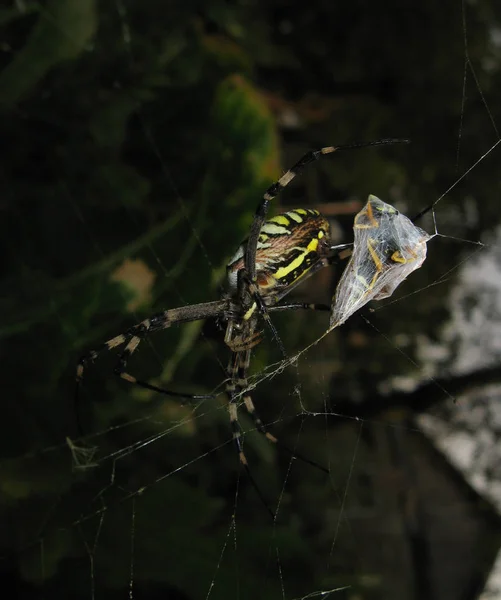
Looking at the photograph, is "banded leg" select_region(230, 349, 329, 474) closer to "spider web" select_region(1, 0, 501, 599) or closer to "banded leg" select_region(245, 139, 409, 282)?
"spider web" select_region(1, 0, 501, 599)

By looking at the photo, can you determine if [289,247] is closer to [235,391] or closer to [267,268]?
[267,268]

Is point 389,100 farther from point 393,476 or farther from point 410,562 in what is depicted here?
point 410,562

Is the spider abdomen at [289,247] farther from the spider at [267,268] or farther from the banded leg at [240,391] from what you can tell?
the banded leg at [240,391]

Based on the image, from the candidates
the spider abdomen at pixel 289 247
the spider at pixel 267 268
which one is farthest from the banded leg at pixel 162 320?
the spider abdomen at pixel 289 247

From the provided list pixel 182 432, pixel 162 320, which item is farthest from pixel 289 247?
pixel 182 432

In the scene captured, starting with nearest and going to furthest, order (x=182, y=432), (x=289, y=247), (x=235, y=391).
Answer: (x=289, y=247), (x=235, y=391), (x=182, y=432)

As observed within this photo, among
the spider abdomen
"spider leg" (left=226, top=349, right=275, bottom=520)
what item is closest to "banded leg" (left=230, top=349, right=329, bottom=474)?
"spider leg" (left=226, top=349, right=275, bottom=520)

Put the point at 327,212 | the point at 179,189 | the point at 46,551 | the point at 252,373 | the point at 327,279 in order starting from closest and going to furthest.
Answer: the point at 252,373 → the point at 46,551 → the point at 179,189 → the point at 327,212 → the point at 327,279

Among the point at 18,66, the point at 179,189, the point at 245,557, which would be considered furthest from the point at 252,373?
the point at 18,66
